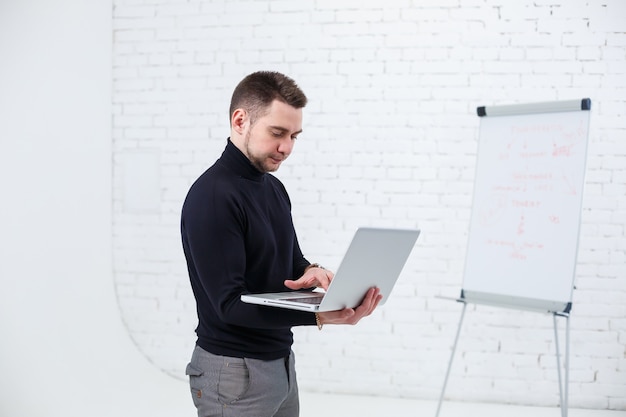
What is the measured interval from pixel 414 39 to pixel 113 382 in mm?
2462

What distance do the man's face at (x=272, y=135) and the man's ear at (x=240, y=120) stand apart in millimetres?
15

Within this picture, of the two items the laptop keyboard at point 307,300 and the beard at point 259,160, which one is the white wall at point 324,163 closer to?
the beard at point 259,160

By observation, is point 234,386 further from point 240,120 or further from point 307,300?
point 240,120

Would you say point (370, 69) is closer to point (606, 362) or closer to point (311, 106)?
point (311, 106)

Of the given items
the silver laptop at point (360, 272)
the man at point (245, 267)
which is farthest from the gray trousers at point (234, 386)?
the silver laptop at point (360, 272)

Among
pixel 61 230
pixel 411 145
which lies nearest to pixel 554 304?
pixel 411 145

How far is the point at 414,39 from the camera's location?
11.6 feet

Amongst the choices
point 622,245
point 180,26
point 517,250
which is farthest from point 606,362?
point 180,26

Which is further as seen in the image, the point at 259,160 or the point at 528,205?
the point at 528,205

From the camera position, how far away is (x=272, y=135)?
60.6 inches

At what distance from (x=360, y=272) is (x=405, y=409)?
90.3 inches

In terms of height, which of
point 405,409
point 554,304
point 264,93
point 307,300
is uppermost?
point 264,93

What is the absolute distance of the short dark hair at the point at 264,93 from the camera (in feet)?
5.00

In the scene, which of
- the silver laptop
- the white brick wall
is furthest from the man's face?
the white brick wall
